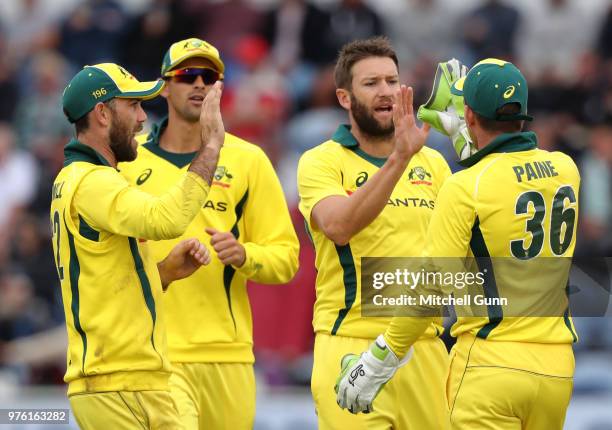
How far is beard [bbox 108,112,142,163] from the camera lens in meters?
6.73

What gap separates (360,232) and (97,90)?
1707 mm

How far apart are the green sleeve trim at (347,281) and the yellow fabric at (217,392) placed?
73 centimetres

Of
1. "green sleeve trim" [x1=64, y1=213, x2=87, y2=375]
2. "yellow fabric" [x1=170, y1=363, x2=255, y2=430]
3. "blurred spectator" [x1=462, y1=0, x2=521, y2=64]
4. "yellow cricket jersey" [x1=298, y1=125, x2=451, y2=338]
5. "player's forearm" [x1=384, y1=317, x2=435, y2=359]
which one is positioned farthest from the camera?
"blurred spectator" [x1=462, y1=0, x2=521, y2=64]

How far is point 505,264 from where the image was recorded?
634 centimetres

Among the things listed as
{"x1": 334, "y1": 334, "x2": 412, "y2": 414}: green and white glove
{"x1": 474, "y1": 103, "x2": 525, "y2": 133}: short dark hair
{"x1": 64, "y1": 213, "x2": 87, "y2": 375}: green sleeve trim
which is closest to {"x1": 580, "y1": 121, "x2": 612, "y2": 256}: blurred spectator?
{"x1": 474, "y1": 103, "x2": 525, "y2": 133}: short dark hair

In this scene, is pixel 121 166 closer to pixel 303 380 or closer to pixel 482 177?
pixel 482 177

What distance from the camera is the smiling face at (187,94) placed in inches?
311

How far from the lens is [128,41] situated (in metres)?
15.2

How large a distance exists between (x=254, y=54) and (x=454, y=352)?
27.9 ft

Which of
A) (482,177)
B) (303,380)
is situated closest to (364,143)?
(482,177)

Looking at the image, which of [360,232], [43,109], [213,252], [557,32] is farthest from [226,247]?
[557,32]

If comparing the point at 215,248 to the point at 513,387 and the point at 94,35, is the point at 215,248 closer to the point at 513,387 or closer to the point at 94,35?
the point at 513,387

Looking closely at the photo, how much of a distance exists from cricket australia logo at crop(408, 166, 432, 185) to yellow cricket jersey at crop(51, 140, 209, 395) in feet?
4.91

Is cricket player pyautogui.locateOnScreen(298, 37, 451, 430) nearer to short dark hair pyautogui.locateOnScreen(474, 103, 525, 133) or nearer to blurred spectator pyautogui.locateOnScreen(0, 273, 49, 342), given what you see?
short dark hair pyautogui.locateOnScreen(474, 103, 525, 133)
